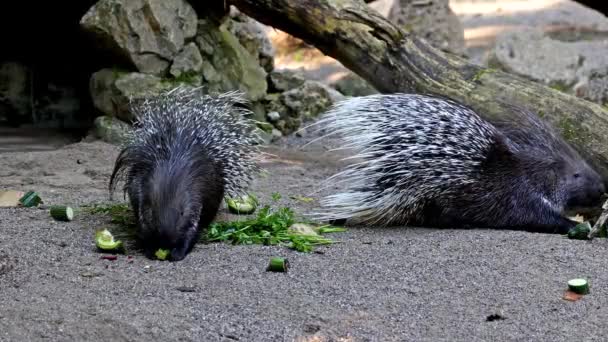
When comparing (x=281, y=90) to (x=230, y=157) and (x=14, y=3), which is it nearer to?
(x=14, y=3)

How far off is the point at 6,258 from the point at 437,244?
1.81 meters

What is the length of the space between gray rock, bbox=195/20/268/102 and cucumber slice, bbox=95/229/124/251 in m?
2.94

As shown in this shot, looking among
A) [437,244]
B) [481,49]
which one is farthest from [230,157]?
[481,49]

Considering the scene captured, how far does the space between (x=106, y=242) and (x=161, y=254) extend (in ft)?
0.85

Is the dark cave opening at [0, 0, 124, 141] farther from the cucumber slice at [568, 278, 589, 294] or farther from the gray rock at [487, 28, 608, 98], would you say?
the cucumber slice at [568, 278, 589, 294]

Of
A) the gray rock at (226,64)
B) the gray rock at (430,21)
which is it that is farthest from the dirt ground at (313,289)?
the gray rock at (430,21)

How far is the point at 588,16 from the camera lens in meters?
13.2

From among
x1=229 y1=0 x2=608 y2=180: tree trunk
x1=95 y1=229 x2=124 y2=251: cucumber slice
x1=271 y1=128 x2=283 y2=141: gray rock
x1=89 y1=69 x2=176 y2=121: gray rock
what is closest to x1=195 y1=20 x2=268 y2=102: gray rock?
x1=271 y1=128 x2=283 y2=141: gray rock

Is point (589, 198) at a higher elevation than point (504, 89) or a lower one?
lower

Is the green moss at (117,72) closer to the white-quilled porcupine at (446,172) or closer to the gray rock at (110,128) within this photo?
the gray rock at (110,128)

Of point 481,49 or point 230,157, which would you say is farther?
point 481,49

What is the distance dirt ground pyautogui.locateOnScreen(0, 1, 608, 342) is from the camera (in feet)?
9.77

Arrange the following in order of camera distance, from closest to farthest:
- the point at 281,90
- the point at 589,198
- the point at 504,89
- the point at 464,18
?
the point at 589,198
the point at 504,89
the point at 281,90
the point at 464,18

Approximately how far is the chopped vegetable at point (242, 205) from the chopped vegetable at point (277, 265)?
105cm
